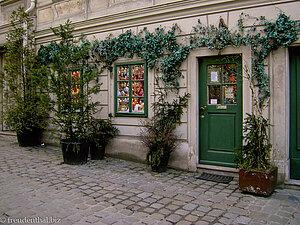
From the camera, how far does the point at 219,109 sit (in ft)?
20.0

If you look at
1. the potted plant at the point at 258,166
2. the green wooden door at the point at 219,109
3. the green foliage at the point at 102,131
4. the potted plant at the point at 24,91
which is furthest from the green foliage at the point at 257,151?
the potted plant at the point at 24,91

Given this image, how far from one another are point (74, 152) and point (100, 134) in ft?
2.61

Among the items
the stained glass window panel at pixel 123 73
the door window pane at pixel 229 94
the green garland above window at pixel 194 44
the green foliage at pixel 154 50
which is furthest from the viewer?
the stained glass window panel at pixel 123 73

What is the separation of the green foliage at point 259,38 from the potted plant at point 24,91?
17.5 feet

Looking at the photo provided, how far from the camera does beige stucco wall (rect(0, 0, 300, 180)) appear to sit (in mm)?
5270

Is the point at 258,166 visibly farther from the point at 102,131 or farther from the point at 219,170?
the point at 102,131

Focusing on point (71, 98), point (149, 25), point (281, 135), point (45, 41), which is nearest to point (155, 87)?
point (149, 25)

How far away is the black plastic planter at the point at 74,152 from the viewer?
674 cm

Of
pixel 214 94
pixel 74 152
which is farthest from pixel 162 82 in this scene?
pixel 74 152

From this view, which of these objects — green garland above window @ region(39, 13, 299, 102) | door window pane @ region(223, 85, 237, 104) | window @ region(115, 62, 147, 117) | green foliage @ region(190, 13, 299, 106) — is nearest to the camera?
green foliage @ region(190, 13, 299, 106)

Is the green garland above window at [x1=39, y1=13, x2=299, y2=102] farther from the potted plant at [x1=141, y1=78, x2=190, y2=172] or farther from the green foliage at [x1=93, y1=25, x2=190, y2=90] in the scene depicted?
the potted plant at [x1=141, y1=78, x2=190, y2=172]

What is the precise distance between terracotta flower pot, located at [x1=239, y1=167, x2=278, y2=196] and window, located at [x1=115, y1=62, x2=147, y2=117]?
114 inches

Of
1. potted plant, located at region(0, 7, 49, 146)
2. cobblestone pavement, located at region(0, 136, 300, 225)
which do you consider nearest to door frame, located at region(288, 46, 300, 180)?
cobblestone pavement, located at region(0, 136, 300, 225)

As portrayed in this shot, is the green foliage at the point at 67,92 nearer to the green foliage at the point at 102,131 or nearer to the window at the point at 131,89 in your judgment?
the green foliage at the point at 102,131
